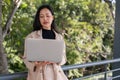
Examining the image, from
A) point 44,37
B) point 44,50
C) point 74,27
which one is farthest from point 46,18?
point 74,27

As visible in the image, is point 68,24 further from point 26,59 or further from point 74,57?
point 26,59

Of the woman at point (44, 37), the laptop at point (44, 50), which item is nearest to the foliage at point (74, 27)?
the woman at point (44, 37)

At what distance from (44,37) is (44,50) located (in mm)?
251

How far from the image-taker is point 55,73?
231 centimetres

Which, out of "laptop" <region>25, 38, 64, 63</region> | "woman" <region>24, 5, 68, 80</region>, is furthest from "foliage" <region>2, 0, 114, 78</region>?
"laptop" <region>25, 38, 64, 63</region>

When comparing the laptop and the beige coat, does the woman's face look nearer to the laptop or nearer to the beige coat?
the beige coat

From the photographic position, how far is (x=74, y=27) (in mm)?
12062

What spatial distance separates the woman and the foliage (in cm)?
763

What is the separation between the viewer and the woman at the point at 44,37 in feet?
7.38

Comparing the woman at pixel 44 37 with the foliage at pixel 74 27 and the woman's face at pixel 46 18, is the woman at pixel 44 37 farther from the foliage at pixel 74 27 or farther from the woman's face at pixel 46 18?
the foliage at pixel 74 27

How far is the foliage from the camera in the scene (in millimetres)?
10719

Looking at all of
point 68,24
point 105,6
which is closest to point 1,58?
point 68,24

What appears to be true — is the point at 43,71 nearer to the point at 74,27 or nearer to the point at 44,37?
the point at 44,37

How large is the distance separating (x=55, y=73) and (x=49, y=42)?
303mm
